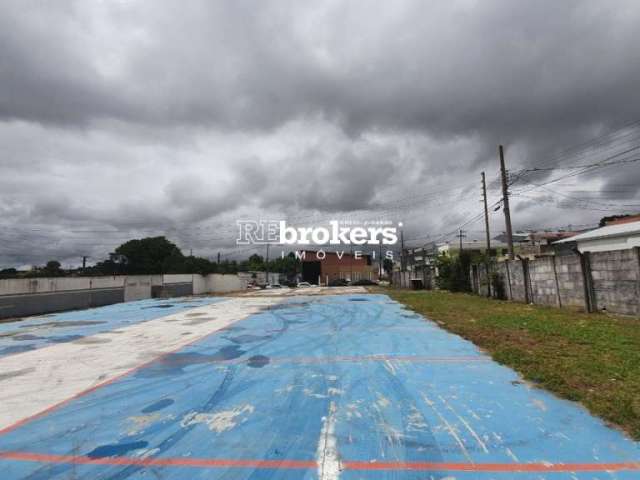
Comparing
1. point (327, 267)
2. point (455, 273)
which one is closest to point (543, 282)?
point (455, 273)

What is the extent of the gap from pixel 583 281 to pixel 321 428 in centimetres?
1226

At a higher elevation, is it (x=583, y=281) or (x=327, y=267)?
(x=327, y=267)

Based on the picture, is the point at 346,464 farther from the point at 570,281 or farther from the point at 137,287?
the point at 137,287

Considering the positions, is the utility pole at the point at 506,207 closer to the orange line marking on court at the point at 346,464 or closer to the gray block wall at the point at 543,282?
the gray block wall at the point at 543,282

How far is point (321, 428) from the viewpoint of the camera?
149 inches

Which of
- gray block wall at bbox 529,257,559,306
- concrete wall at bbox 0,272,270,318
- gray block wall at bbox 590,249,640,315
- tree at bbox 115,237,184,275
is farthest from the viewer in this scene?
tree at bbox 115,237,184,275

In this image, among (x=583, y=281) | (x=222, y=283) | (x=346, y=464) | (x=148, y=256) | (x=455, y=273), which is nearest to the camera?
(x=346, y=464)

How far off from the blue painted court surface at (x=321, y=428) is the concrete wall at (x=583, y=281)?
6.91 meters

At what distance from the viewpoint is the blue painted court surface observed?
3.04 meters

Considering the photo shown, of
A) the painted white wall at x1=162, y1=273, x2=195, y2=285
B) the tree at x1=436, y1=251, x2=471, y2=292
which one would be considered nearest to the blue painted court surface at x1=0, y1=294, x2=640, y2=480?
the tree at x1=436, y1=251, x2=471, y2=292

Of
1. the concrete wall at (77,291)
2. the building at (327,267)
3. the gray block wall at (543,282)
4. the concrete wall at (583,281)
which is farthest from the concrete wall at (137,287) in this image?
the building at (327,267)

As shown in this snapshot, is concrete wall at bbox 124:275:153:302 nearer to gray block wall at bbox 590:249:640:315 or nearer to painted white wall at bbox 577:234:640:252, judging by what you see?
gray block wall at bbox 590:249:640:315

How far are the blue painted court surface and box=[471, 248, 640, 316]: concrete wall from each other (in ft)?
22.7

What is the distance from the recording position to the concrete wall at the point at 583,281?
384 inches
